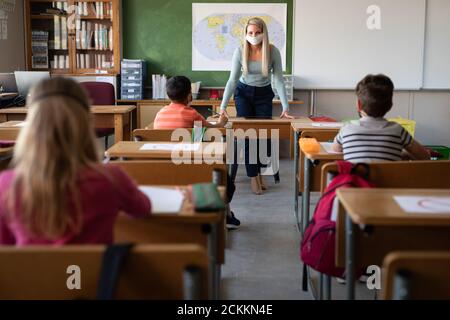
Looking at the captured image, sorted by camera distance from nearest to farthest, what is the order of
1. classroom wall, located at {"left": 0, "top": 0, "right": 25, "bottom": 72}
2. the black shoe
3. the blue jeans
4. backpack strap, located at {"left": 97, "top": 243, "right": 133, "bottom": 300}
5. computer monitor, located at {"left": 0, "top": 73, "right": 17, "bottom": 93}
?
1. backpack strap, located at {"left": 97, "top": 243, "right": 133, "bottom": 300}
2. the black shoe
3. the blue jeans
4. computer monitor, located at {"left": 0, "top": 73, "right": 17, "bottom": 93}
5. classroom wall, located at {"left": 0, "top": 0, "right": 25, "bottom": 72}

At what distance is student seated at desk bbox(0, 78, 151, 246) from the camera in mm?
1411

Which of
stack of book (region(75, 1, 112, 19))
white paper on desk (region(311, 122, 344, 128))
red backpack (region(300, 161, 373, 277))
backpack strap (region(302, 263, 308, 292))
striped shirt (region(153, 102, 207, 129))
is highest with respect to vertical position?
stack of book (region(75, 1, 112, 19))

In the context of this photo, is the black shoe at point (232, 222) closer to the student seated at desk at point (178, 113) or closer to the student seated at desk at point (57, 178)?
the student seated at desk at point (178, 113)

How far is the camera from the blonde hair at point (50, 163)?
141 cm

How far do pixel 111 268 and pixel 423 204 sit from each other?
3.33 ft

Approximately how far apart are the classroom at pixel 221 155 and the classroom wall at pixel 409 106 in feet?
0.06

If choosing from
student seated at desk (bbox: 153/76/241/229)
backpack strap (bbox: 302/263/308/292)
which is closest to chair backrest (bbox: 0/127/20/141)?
student seated at desk (bbox: 153/76/241/229)

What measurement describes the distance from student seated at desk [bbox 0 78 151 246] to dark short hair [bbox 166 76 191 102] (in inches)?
89.2

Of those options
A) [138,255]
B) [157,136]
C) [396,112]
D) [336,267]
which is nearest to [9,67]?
[157,136]

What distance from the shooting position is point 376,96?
2.65 meters

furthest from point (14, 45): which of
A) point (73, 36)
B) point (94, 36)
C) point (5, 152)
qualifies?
point (5, 152)

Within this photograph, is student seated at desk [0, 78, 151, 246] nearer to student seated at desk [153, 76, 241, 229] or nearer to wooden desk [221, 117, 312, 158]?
student seated at desk [153, 76, 241, 229]

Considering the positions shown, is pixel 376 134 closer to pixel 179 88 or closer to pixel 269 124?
pixel 179 88

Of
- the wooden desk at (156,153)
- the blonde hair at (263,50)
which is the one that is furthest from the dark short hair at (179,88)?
the blonde hair at (263,50)
